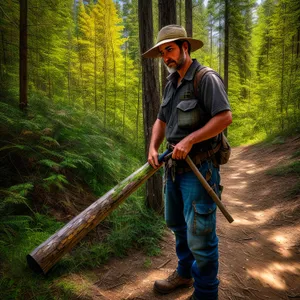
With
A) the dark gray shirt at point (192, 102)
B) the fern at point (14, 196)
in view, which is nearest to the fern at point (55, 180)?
the fern at point (14, 196)

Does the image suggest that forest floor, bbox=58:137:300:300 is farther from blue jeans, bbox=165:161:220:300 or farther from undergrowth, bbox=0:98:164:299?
blue jeans, bbox=165:161:220:300

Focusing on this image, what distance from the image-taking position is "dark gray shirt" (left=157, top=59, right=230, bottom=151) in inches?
78.4

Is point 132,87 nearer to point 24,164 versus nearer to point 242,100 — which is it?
point 24,164

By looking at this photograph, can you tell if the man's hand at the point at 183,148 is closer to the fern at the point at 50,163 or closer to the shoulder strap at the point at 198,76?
the shoulder strap at the point at 198,76

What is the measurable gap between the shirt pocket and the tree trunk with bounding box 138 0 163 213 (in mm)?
2176

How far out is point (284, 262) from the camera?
11.2 feet

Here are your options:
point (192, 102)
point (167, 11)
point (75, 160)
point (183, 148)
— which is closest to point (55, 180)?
point (75, 160)

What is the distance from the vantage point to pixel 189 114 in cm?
214

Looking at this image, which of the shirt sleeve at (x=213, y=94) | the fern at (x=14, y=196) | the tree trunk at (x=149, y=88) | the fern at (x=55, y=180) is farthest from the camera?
the tree trunk at (x=149, y=88)

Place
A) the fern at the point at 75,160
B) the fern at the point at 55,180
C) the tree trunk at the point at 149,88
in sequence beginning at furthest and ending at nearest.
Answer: the fern at the point at 75,160 < the tree trunk at the point at 149,88 < the fern at the point at 55,180

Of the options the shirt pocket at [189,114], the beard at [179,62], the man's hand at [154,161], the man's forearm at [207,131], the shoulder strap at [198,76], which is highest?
the beard at [179,62]

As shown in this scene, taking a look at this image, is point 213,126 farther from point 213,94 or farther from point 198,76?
point 198,76

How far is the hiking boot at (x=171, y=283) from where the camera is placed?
8.84 ft

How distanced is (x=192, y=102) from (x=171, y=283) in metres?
2.25
